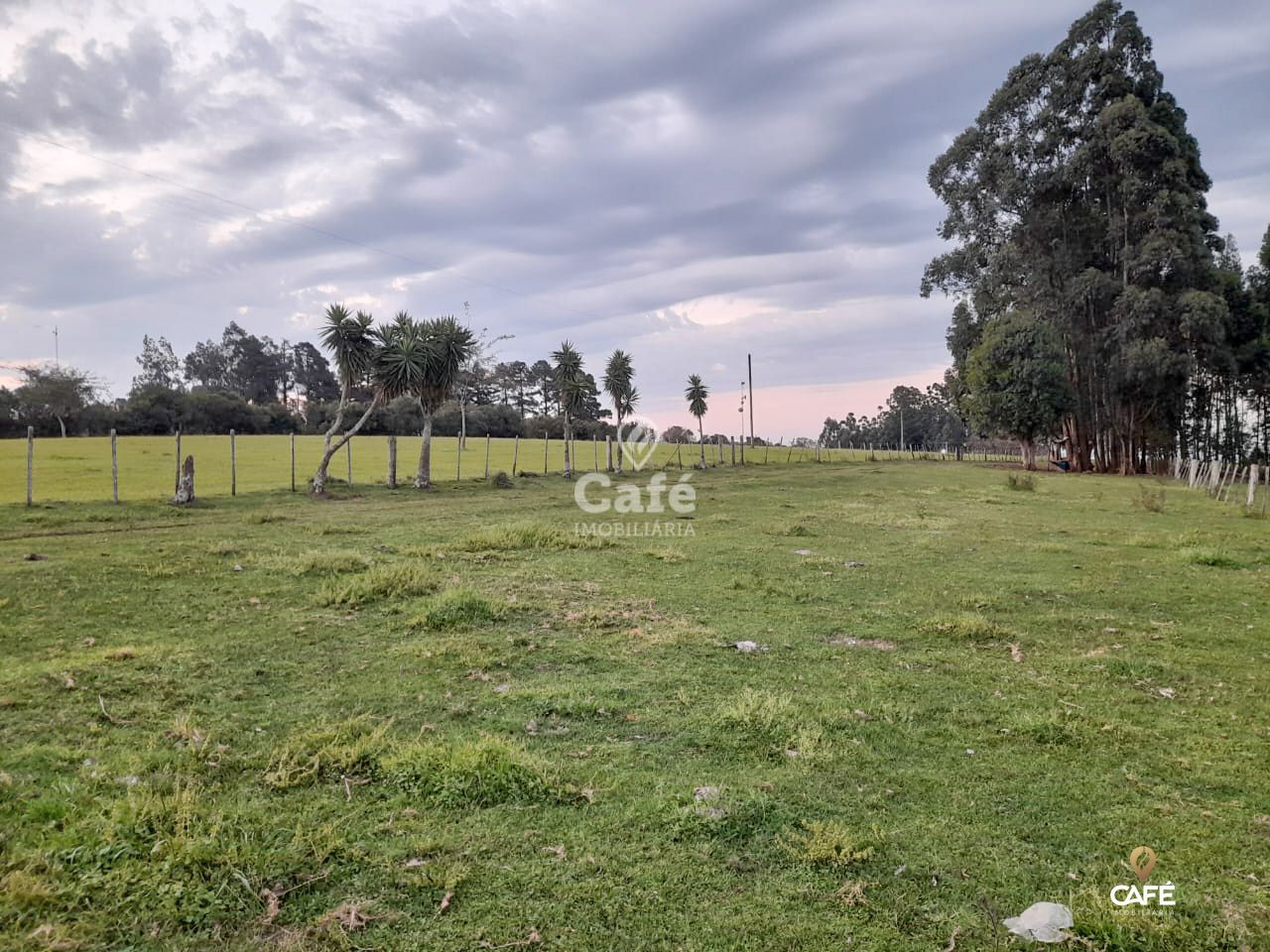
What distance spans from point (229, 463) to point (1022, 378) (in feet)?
145

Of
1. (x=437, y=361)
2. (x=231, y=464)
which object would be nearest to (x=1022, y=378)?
(x=437, y=361)

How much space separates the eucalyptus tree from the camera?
34312mm

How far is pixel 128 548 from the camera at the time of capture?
12.0 m

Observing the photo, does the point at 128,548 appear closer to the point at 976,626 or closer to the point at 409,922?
the point at 409,922

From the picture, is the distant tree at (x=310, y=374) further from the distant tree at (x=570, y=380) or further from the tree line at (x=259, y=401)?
the distant tree at (x=570, y=380)

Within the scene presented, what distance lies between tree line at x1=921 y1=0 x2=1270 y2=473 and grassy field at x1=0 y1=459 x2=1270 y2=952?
32.5 meters

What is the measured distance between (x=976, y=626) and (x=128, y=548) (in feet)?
43.8

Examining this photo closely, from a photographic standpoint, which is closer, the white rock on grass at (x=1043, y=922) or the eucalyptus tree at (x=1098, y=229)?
the white rock on grass at (x=1043, y=922)

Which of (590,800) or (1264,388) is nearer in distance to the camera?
(590,800)

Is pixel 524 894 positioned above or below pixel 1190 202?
below

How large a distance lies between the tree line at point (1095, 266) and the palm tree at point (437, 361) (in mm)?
30675

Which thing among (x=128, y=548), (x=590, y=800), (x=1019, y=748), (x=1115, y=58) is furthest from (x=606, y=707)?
(x=1115, y=58)

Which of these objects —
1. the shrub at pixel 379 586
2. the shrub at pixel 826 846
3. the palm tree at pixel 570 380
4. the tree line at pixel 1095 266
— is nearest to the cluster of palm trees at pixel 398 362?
the palm tree at pixel 570 380

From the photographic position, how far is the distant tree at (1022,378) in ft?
133
